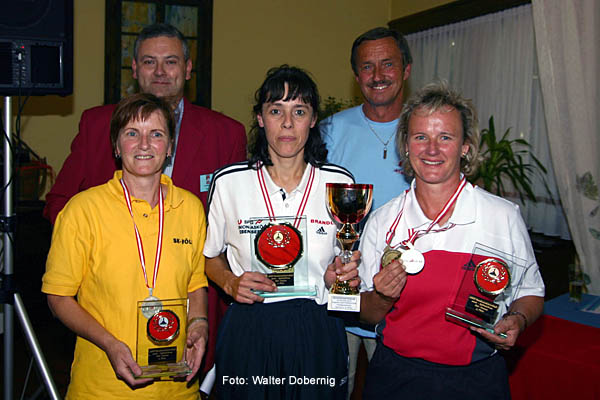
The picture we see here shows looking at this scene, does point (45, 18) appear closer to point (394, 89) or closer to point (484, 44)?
point (394, 89)

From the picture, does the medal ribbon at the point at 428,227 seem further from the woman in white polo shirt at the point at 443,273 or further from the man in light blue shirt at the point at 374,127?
the man in light blue shirt at the point at 374,127

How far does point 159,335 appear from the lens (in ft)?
4.84

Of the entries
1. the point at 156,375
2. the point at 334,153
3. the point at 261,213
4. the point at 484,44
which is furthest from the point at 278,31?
the point at 156,375

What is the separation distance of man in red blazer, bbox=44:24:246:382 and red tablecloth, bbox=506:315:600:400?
1226mm

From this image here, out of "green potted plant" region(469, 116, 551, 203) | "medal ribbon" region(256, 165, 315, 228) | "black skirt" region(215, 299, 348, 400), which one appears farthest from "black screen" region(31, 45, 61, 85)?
"green potted plant" region(469, 116, 551, 203)

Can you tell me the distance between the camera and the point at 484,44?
5273 mm

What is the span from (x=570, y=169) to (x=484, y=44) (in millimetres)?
2198

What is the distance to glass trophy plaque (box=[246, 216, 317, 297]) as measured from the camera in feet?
5.23

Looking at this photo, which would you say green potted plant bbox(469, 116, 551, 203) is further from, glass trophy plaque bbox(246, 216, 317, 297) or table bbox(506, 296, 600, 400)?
glass trophy plaque bbox(246, 216, 317, 297)

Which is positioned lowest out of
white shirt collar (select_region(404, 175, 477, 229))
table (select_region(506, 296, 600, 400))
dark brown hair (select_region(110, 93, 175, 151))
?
table (select_region(506, 296, 600, 400))

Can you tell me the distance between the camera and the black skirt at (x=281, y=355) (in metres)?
1.65

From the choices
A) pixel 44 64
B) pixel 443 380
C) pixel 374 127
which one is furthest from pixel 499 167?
pixel 44 64

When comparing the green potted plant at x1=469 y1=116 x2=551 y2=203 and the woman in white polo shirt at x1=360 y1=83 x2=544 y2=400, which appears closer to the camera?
the woman in white polo shirt at x1=360 y1=83 x2=544 y2=400

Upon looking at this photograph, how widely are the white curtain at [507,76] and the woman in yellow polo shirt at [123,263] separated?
344cm
